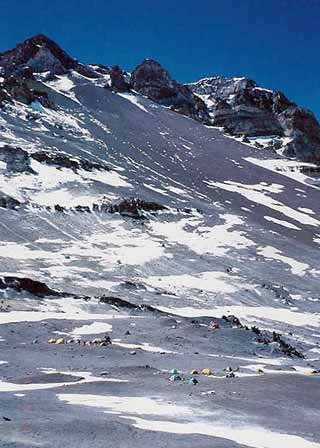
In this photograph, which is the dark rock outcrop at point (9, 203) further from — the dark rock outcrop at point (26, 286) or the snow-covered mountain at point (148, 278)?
the dark rock outcrop at point (26, 286)

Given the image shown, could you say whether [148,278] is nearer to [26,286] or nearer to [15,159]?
[26,286]

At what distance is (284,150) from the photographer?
186375mm

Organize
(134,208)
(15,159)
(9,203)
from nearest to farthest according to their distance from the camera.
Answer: (9,203) → (134,208) → (15,159)

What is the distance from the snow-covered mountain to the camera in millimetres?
15875

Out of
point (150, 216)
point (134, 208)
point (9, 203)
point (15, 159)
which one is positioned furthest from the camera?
point (15, 159)

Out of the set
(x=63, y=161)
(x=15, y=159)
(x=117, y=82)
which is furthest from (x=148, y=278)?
(x=117, y=82)

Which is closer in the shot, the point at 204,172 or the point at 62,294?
the point at 62,294

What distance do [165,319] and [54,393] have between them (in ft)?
73.0

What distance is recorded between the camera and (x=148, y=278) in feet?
212

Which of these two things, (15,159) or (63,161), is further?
(63,161)

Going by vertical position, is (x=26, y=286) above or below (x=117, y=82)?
below

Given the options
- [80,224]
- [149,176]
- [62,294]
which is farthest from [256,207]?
[62,294]

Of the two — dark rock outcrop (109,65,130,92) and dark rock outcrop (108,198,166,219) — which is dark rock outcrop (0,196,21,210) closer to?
dark rock outcrop (108,198,166,219)

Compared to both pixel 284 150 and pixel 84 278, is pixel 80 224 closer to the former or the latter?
pixel 84 278
